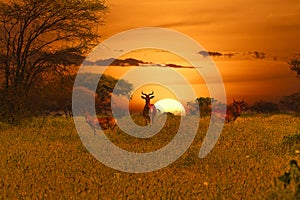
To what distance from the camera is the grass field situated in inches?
388

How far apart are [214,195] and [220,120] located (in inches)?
639

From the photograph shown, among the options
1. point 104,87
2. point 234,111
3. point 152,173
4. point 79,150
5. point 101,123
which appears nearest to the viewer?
point 152,173

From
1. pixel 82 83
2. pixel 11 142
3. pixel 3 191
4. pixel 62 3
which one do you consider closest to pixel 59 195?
pixel 3 191

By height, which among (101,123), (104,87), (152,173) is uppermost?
(104,87)

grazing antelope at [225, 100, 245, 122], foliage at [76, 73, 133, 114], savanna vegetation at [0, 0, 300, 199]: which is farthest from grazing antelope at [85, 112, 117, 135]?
foliage at [76, 73, 133, 114]

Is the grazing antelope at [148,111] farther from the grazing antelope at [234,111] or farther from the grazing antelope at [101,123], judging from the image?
the grazing antelope at [234,111]

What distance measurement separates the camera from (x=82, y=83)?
50.1m

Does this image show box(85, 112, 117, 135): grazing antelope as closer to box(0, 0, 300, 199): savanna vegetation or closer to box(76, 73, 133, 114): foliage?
box(0, 0, 300, 199): savanna vegetation

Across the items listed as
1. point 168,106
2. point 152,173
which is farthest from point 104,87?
point 152,173

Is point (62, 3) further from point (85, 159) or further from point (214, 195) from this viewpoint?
point (214, 195)

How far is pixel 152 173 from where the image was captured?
39.5ft

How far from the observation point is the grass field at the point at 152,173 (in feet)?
32.4

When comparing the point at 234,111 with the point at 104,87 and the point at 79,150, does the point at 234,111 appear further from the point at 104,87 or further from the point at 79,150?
the point at 104,87

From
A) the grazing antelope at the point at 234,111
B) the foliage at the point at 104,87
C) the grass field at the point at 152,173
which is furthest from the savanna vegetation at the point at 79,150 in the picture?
the foliage at the point at 104,87
